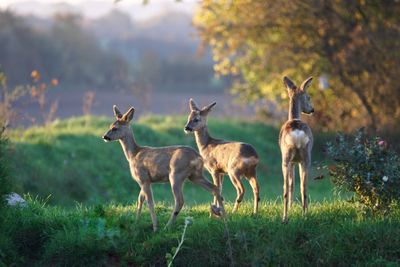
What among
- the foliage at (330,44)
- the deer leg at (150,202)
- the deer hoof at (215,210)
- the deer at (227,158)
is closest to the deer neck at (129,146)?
the deer leg at (150,202)

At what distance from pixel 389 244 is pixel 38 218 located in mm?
3979

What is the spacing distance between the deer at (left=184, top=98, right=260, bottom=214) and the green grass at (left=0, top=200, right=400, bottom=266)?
601 millimetres

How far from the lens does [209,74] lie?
37.1 metres

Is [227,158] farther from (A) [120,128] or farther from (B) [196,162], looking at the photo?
(A) [120,128]

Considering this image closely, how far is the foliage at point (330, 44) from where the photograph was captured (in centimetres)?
1825

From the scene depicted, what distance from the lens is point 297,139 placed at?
28.7 ft

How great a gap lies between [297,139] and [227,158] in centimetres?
114

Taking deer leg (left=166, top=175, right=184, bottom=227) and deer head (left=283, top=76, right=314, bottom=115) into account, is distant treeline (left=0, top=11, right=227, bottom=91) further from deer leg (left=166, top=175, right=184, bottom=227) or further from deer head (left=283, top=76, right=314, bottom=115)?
deer leg (left=166, top=175, right=184, bottom=227)

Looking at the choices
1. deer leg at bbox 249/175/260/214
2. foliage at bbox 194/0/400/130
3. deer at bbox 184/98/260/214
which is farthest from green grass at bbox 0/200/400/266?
foliage at bbox 194/0/400/130

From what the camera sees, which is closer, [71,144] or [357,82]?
[71,144]

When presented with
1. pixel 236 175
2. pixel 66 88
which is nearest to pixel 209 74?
pixel 66 88

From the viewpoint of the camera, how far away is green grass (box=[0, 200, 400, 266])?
320 inches

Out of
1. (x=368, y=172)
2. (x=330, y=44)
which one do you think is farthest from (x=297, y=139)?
(x=330, y=44)

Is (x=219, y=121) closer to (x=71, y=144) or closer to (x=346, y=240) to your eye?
(x=71, y=144)
